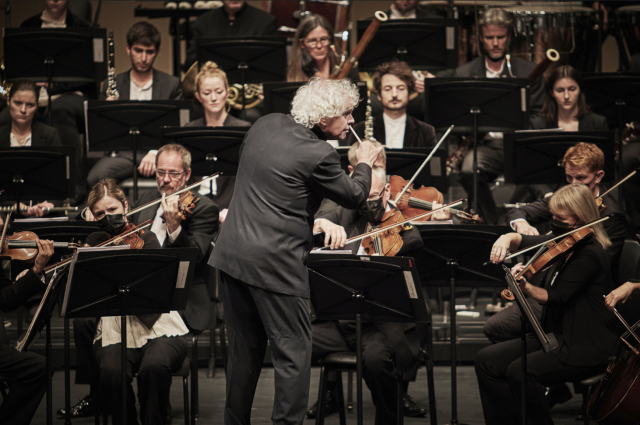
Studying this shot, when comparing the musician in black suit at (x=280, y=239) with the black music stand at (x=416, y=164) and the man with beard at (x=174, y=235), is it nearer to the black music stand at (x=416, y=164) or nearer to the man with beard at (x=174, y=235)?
the man with beard at (x=174, y=235)

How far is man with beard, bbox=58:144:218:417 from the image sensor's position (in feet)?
12.4

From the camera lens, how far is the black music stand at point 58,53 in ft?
17.6

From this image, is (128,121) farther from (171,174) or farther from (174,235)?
(174,235)

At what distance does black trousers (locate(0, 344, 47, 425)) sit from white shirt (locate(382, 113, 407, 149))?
2.64 metres

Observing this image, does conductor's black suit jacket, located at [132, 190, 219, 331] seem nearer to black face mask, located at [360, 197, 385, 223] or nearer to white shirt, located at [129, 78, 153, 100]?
black face mask, located at [360, 197, 385, 223]

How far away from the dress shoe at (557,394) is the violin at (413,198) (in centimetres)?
97

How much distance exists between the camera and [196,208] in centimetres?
404

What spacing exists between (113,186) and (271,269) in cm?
132

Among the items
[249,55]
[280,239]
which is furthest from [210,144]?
[280,239]

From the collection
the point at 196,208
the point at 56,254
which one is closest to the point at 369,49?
the point at 196,208

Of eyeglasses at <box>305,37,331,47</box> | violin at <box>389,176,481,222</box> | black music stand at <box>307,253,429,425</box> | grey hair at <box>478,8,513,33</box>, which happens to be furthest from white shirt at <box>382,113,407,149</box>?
black music stand at <box>307,253,429,425</box>

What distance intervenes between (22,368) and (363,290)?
1.59 metres

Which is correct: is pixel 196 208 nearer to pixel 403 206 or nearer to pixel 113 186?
pixel 113 186

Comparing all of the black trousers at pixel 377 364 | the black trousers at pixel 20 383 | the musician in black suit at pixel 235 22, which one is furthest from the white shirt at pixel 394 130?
the black trousers at pixel 20 383
